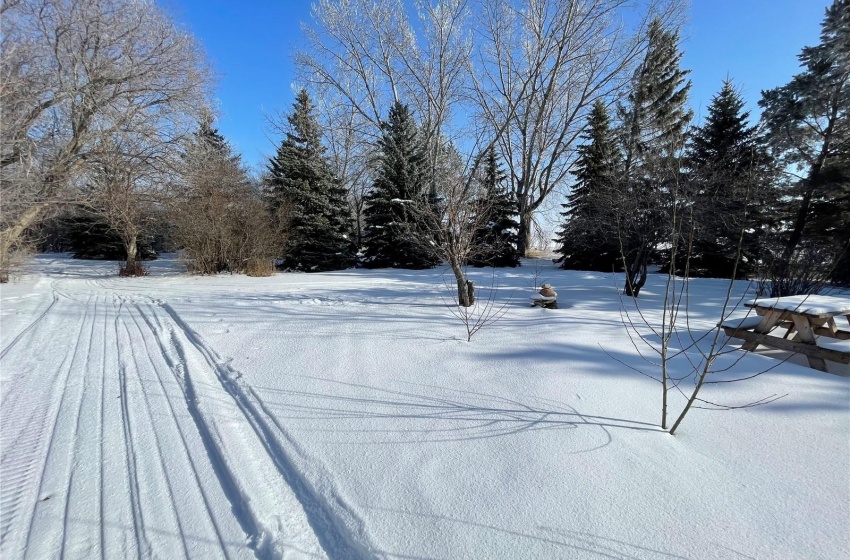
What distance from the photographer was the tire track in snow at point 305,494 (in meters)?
1.36

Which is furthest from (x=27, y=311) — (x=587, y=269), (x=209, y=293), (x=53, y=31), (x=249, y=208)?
(x=587, y=269)

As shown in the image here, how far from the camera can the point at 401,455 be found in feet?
6.23

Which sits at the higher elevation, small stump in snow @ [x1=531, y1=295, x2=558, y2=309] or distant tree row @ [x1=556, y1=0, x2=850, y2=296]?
distant tree row @ [x1=556, y1=0, x2=850, y2=296]

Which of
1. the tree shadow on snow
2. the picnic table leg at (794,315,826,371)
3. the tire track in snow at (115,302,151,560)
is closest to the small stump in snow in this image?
the picnic table leg at (794,315,826,371)

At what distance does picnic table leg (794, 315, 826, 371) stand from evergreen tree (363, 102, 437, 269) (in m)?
12.1

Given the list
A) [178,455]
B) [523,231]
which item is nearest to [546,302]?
[178,455]

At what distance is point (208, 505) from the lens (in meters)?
1.55

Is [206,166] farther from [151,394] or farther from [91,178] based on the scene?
[151,394]

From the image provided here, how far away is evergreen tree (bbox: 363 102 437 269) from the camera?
15438mm

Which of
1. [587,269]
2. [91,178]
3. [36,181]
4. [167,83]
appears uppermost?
[167,83]

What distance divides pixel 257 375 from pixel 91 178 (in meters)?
13.0

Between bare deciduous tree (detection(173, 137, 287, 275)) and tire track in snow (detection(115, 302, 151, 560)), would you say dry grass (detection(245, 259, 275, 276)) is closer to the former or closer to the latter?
bare deciduous tree (detection(173, 137, 287, 275))

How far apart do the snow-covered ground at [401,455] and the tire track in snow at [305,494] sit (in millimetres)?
11

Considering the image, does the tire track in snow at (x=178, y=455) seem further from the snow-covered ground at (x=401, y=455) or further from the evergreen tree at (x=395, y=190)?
the evergreen tree at (x=395, y=190)
